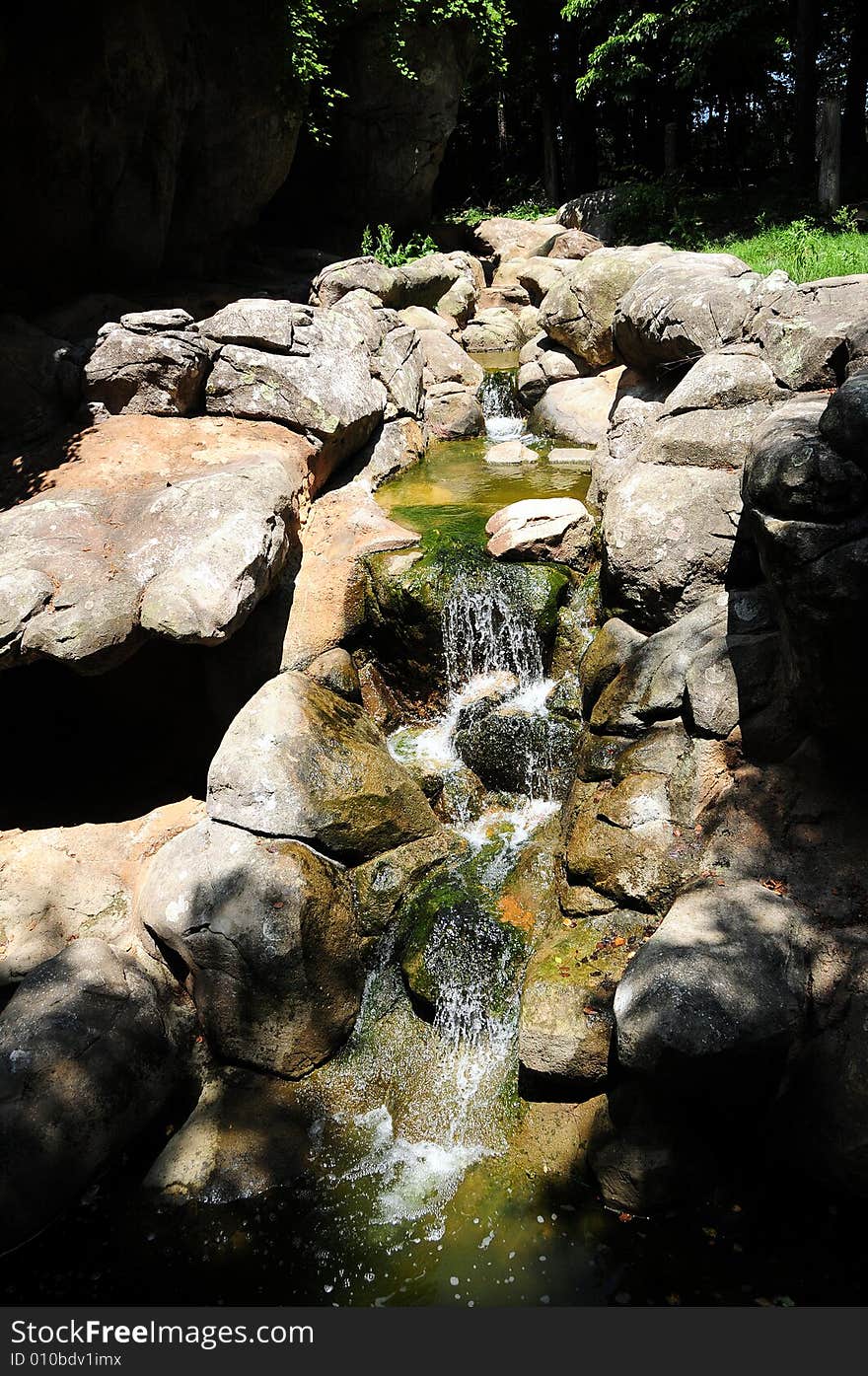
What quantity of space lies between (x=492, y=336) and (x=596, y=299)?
5.33 m

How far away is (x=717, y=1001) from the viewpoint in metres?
4.84

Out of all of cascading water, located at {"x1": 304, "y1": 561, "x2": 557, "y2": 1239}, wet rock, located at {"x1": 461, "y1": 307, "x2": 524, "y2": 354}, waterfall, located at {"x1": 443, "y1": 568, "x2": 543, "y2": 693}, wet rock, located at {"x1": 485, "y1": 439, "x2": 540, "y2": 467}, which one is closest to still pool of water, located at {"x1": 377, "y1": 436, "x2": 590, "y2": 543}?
wet rock, located at {"x1": 485, "y1": 439, "x2": 540, "y2": 467}

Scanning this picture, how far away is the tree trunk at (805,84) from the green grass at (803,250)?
2.58m

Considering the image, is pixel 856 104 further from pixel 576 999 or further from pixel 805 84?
pixel 576 999

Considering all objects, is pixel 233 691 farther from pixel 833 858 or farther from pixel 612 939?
pixel 833 858

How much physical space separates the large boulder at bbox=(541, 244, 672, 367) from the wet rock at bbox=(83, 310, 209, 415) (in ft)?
17.3

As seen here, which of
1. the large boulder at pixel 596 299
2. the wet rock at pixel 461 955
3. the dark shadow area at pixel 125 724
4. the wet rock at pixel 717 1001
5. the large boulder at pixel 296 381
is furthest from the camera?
Result: the large boulder at pixel 596 299

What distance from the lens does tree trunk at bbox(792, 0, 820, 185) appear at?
14859mm

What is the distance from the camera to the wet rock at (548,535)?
27.5 ft

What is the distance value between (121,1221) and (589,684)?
197 inches

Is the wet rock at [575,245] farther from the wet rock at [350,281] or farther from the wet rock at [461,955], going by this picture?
the wet rock at [461,955]

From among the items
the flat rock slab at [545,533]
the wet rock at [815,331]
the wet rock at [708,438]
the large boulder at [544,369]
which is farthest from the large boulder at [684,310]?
the flat rock slab at [545,533]

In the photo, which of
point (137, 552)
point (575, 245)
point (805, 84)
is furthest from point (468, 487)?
point (805, 84)

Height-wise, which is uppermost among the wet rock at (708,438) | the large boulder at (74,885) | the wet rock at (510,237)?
the wet rock at (510,237)
